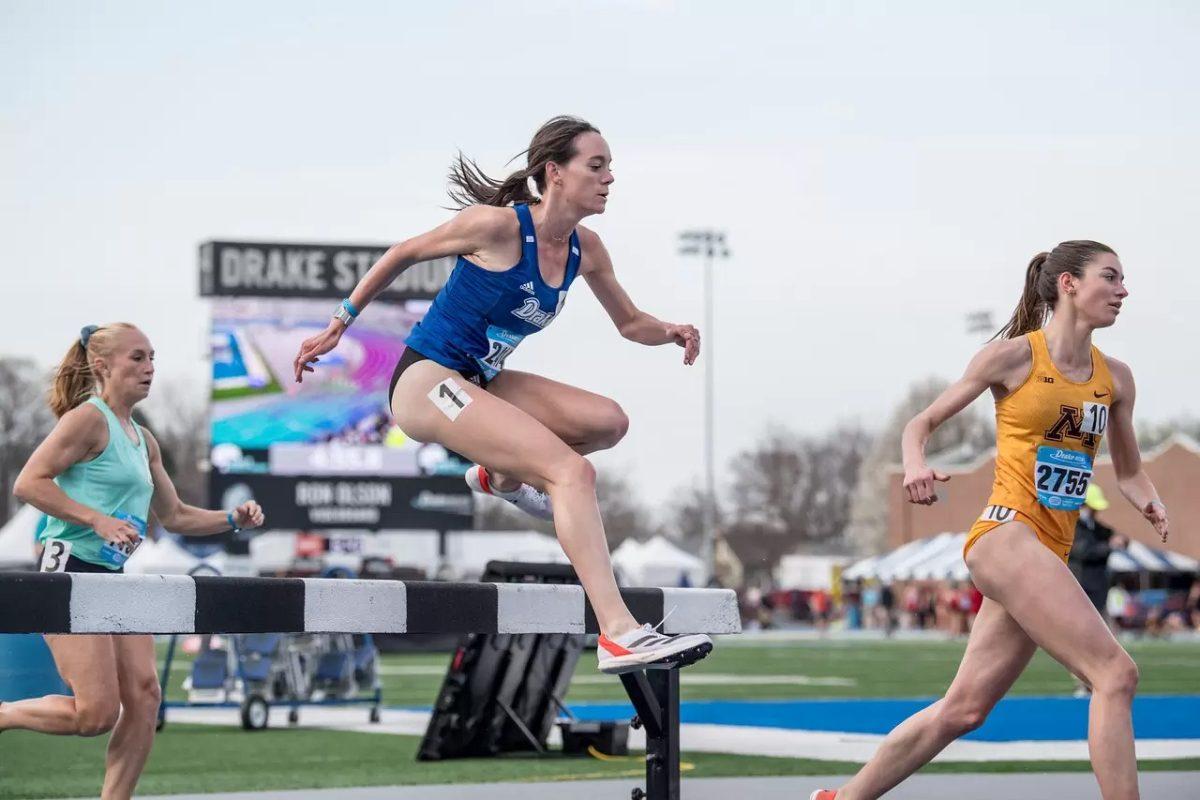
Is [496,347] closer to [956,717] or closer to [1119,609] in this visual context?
[956,717]

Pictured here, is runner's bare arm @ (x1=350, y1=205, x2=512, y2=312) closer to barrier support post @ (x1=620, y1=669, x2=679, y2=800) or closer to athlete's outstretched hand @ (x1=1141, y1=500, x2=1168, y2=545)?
barrier support post @ (x1=620, y1=669, x2=679, y2=800)

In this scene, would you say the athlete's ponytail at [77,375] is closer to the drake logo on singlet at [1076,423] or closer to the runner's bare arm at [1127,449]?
the drake logo on singlet at [1076,423]

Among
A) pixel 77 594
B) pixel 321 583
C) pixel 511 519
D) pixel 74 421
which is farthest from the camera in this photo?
pixel 511 519

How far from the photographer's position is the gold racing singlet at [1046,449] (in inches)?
236

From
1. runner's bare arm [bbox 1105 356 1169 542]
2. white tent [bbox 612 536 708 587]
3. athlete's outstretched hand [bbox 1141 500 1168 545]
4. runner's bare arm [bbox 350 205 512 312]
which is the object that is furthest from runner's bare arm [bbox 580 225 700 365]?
white tent [bbox 612 536 708 587]

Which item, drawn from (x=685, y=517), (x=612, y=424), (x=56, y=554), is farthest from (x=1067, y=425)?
(x=685, y=517)

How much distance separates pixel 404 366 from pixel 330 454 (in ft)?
114

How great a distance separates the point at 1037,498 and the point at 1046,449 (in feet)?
0.59

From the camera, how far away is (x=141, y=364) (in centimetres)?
664

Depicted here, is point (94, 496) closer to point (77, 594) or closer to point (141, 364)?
point (141, 364)

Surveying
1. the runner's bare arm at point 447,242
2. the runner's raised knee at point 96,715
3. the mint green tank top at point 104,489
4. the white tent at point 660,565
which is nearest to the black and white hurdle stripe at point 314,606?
the runner's bare arm at point 447,242

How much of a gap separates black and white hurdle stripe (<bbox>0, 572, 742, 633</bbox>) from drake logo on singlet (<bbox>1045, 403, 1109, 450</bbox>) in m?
1.41

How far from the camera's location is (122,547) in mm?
6273

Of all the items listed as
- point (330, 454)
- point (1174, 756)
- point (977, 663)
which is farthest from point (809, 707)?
point (330, 454)
